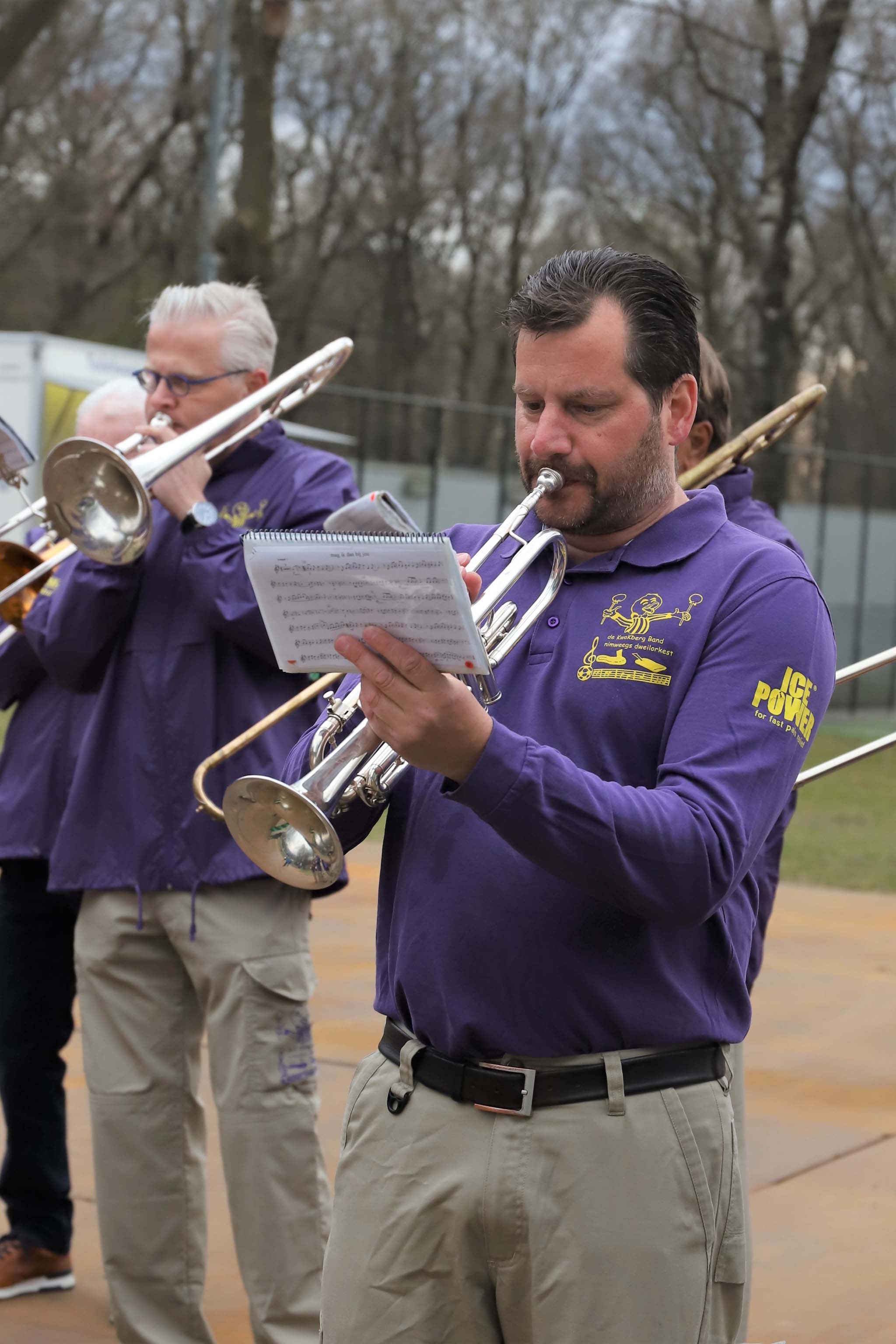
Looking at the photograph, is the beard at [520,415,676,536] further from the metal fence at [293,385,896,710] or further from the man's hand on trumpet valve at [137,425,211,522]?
the metal fence at [293,385,896,710]

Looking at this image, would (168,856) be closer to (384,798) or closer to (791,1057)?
(384,798)

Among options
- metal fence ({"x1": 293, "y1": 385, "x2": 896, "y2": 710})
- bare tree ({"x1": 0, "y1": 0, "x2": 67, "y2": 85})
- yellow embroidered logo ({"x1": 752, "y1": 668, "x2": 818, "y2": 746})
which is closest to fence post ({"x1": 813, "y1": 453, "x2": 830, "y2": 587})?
Result: metal fence ({"x1": 293, "y1": 385, "x2": 896, "y2": 710})

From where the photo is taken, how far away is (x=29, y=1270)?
3.96 meters

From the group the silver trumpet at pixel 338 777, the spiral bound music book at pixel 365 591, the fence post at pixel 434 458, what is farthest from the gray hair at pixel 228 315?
the fence post at pixel 434 458

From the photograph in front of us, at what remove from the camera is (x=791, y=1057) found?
5914mm

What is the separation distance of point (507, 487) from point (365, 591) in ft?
55.1

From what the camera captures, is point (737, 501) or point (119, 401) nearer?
point (737, 501)

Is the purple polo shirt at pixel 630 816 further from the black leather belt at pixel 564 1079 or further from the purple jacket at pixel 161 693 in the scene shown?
the purple jacket at pixel 161 693

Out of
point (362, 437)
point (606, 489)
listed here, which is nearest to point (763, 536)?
point (606, 489)

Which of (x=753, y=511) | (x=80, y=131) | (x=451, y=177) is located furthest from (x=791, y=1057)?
(x=451, y=177)

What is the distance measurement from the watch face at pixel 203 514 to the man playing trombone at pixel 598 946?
1.39 metres

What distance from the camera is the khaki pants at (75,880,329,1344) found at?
11.1 ft

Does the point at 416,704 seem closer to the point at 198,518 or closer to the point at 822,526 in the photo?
the point at 198,518

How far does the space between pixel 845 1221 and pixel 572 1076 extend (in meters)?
2.71
